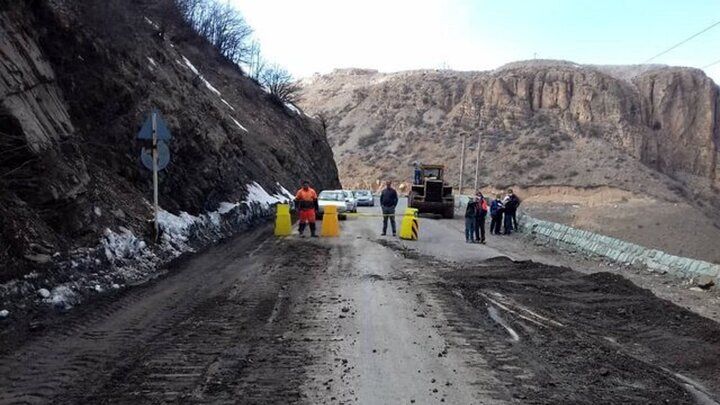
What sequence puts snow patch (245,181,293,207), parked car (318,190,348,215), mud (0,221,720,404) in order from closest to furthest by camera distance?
mud (0,221,720,404), snow patch (245,181,293,207), parked car (318,190,348,215)

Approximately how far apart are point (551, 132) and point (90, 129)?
7904 cm

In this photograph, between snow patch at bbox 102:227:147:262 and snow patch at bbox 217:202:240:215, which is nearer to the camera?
snow patch at bbox 102:227:147:262

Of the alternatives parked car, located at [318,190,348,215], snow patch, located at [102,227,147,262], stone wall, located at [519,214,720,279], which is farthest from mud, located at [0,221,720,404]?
parked car, located at [318,190,348,215]

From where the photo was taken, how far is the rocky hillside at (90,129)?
30.5 ft

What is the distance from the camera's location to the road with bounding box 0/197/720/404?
207 inches

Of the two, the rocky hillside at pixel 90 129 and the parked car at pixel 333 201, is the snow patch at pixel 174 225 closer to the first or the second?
the rocky hillside at pixel 90 129

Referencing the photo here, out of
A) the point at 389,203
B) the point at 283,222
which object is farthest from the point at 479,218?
the point at 283,222

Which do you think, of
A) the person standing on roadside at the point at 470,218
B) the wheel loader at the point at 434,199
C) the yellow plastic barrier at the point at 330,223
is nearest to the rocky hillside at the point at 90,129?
the yellow plastic barrier at the point at 330,223

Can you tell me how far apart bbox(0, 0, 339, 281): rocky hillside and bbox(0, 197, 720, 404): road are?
1763mm

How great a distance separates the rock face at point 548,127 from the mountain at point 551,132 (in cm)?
16

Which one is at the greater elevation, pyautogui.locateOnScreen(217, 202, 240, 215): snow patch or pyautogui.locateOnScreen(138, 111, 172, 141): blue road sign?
pyautogui.locateOnScreen(138, 111, 172, 141): blue road sign

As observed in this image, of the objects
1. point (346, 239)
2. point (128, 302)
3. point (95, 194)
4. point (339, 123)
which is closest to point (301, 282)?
point (128, 302)

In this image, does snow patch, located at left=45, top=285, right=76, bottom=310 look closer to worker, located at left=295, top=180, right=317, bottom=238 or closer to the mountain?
worker, located at left=295, top=180, right=317, bottom=238

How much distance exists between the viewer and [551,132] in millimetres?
84562
